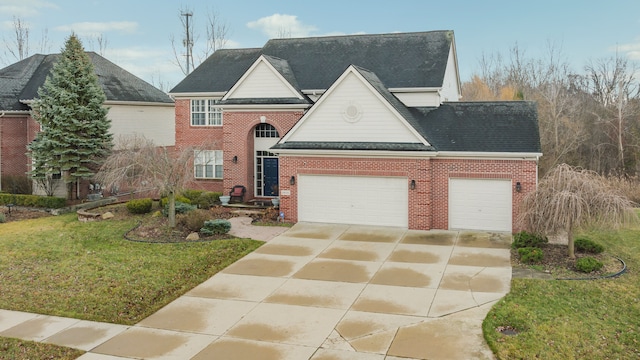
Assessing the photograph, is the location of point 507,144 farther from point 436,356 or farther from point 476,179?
point 436,356

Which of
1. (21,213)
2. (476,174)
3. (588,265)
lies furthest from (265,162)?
(588,265)

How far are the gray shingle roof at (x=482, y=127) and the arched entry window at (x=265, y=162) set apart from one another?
23.6ft

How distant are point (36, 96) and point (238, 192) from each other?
14025 mm

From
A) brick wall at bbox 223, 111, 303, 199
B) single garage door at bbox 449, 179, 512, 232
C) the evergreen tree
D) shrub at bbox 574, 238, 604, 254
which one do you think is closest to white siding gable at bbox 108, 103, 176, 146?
the evergreen tree

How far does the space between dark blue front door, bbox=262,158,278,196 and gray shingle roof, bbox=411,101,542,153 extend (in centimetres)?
735

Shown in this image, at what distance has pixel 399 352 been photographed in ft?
33.4

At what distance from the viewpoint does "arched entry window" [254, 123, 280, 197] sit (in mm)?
26422

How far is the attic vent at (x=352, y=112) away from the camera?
834 inches

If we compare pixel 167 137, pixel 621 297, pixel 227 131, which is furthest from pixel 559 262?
pixel 167 137

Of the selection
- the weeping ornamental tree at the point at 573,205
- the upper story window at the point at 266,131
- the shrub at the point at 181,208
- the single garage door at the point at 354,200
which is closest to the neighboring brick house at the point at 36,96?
the shrub at the point at 181,208

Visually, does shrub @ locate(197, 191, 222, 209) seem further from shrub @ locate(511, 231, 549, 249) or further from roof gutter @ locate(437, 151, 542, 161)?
shrub @ locate(511, 231, 549, 249)

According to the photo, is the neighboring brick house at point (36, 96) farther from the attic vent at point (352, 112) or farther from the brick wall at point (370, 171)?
the attic vent at point (352, 112)

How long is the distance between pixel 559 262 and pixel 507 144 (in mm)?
5944

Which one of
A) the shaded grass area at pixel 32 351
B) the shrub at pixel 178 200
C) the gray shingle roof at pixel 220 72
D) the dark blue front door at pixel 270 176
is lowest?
the shaded grass area at pixel 32 351
